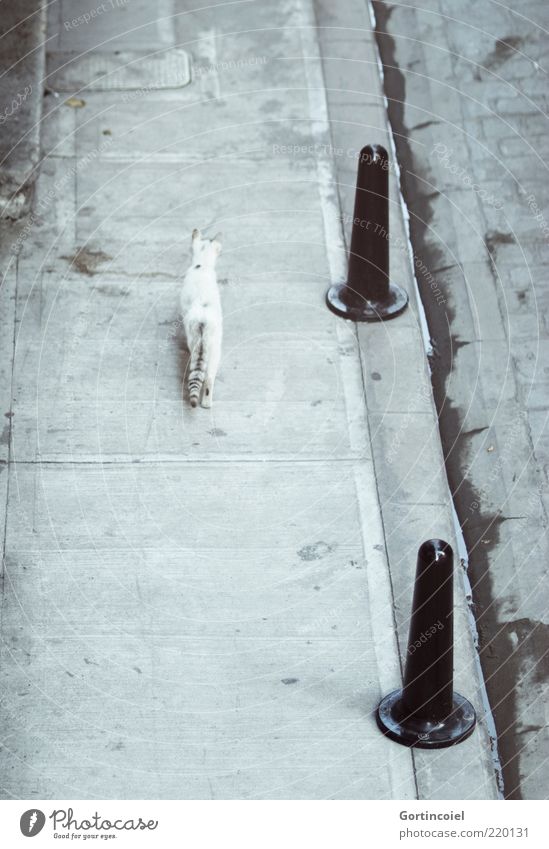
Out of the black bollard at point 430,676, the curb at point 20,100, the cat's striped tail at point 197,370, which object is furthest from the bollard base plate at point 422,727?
the curb at point 20,100

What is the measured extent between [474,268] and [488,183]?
0.73 metres

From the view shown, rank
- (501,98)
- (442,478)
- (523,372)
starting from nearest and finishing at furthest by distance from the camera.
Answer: (442,478) → (523,372) → (501,98)

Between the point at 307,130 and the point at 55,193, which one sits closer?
the point at 55,193

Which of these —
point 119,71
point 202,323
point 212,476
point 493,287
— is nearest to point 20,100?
point 119,71

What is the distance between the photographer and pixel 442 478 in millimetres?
5676

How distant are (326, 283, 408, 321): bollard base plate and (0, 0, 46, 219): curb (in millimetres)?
1787

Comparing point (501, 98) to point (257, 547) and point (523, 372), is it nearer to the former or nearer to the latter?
point (523, 372)

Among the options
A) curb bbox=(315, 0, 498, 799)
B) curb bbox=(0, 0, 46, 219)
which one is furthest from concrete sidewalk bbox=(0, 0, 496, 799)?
curb bbox=(0, 0, 46, 219)

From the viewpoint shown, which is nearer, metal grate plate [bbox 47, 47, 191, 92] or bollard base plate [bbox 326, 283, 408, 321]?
bollard base plate [bbox 326, 283, 408, 321]

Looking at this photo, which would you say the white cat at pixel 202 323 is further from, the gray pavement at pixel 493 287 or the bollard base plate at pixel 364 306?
the gray pavement at pixel 493 287

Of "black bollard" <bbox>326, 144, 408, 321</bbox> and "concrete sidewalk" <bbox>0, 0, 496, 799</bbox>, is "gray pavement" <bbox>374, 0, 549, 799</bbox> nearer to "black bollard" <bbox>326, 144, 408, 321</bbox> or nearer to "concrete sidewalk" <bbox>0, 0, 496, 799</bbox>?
"concrete sidewalk" <bbox>0, 0, 496, 799</bbox>

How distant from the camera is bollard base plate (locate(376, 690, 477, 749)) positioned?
4605mm
